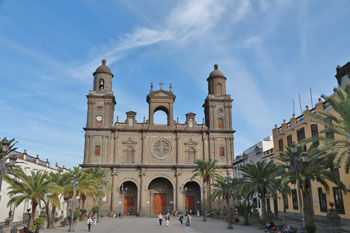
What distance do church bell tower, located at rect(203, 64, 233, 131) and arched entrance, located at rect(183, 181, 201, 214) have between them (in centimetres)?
1034

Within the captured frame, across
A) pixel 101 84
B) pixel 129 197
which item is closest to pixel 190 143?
pixel 129 197

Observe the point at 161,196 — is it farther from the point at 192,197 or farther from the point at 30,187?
the point at 30,187

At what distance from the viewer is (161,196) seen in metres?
49.0

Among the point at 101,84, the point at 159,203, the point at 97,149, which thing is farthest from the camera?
the point at 101,84

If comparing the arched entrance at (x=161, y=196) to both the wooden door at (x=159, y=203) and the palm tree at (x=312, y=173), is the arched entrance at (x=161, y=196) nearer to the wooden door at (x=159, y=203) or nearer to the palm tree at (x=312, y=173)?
the wooden door at (x=159, y=203)

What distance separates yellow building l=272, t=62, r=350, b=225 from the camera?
25.4 m

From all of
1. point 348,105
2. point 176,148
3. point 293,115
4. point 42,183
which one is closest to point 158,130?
point 176,148

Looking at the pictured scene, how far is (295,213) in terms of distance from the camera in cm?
3250

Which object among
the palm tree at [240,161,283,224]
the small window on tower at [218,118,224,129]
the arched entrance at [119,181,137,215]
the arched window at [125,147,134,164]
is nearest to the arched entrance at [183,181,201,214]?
the arched entrance at [119,181,137,215]

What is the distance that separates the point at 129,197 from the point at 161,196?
5289 mm

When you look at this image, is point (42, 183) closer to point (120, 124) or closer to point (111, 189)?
point (111, 189)

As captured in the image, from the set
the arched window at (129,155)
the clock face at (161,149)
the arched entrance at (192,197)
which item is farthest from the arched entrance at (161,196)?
the arched window at (129,155)

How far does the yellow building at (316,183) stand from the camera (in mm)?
25438

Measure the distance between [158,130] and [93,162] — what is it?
38.5ft
